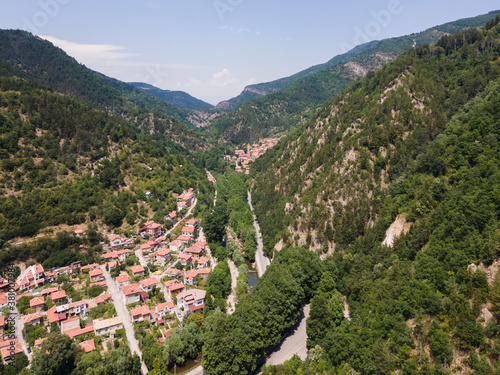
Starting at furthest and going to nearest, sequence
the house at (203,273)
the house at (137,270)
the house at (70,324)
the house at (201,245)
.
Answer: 1. the house at (201,245)
2. the house at (137,270)
3. the house at (203,273)
4. the house at (70,324)

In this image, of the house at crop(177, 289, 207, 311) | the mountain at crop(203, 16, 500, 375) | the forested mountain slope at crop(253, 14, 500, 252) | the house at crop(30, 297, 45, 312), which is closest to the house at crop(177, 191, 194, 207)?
the mountain at crop(203, 16, 500, 375)

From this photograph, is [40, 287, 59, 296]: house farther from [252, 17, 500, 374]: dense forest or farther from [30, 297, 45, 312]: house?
[252, 17, 500, 374]: dense forest

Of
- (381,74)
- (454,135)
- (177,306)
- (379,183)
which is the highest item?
(381,74)

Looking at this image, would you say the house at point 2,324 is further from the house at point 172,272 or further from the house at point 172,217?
the house at point 172,217

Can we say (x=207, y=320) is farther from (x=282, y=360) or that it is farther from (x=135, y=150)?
(x=135, y=150)

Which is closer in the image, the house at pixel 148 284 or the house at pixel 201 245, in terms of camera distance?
the house at pixel 148 284

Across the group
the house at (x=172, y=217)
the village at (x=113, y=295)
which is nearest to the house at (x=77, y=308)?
the village at (x=113, y=295)

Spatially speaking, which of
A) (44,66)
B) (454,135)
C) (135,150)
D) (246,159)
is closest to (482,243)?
(454,135)
